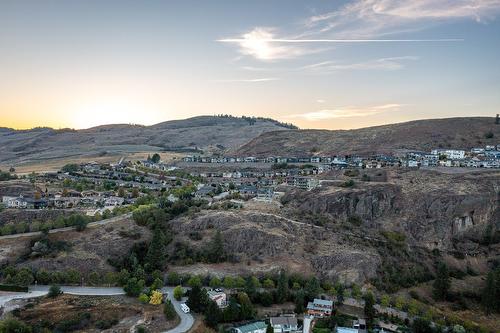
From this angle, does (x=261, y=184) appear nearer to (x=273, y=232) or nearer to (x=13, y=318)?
(x=273, y=232)

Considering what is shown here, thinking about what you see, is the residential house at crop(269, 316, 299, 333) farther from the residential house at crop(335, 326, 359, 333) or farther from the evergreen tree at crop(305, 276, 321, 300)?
the evergreen tree at crop(305, 276, 321, 300)

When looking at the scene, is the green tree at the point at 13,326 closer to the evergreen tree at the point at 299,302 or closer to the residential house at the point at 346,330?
the evergreen tree at the point at 299,302

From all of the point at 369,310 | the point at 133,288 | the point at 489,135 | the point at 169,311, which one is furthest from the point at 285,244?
the point at 489,135

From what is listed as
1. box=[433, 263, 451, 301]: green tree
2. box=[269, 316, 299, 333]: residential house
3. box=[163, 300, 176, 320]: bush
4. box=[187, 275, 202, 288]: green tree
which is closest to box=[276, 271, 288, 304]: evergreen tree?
box=[269, 316, 299, 333]: residential house

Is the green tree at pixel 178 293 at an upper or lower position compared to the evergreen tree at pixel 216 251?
lower

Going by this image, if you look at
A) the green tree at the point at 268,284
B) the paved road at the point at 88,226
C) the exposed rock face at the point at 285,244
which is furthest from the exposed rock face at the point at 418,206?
the paved road at the point at 88,226

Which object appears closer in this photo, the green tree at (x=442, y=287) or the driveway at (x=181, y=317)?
the driveway at (x=181, y=317)
